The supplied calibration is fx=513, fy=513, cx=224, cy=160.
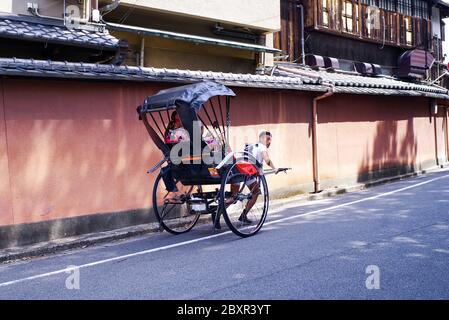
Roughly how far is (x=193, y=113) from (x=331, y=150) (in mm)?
8499

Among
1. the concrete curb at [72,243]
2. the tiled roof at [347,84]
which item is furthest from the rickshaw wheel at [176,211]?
the tiled roof at [347,84]

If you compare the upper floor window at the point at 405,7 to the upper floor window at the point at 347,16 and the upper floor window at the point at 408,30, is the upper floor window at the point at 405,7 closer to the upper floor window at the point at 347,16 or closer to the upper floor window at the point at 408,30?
the upper floor window at the point at 408,30

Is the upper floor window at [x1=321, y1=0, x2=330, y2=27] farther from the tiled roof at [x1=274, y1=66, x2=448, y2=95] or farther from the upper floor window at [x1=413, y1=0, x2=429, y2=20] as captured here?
the upper floor window at [x1=413, y1=0, x2=429, y2=20]

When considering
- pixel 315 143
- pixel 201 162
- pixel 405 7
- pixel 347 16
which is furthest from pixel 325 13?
pixel 201 162

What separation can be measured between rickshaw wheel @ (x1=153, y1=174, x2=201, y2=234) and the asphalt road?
0.77ft

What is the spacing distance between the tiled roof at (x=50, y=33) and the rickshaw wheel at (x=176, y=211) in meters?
3.18

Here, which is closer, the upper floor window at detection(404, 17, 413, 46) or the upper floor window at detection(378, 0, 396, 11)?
the upper floor window at detection(378, 0, 396, 11)

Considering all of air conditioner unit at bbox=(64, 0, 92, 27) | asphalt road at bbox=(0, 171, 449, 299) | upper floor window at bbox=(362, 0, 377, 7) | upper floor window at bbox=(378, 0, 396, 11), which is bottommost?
asphalt road at bbox=(0, 171, 449, 299)

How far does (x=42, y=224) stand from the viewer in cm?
Result: 889

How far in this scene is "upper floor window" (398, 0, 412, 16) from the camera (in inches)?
1001

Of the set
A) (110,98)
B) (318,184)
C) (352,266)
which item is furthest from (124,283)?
(318,184)

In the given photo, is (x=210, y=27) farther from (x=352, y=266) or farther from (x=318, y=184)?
(x=352, y=266)

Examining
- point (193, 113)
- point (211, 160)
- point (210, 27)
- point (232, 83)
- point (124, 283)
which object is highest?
point (210, 27)

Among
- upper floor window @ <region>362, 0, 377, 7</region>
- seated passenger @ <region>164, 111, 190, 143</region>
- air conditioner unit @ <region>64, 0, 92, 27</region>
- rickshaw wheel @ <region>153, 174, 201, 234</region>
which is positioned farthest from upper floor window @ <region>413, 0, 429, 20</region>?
seated passenger @ <region>164, 111, 190, 143</region>
